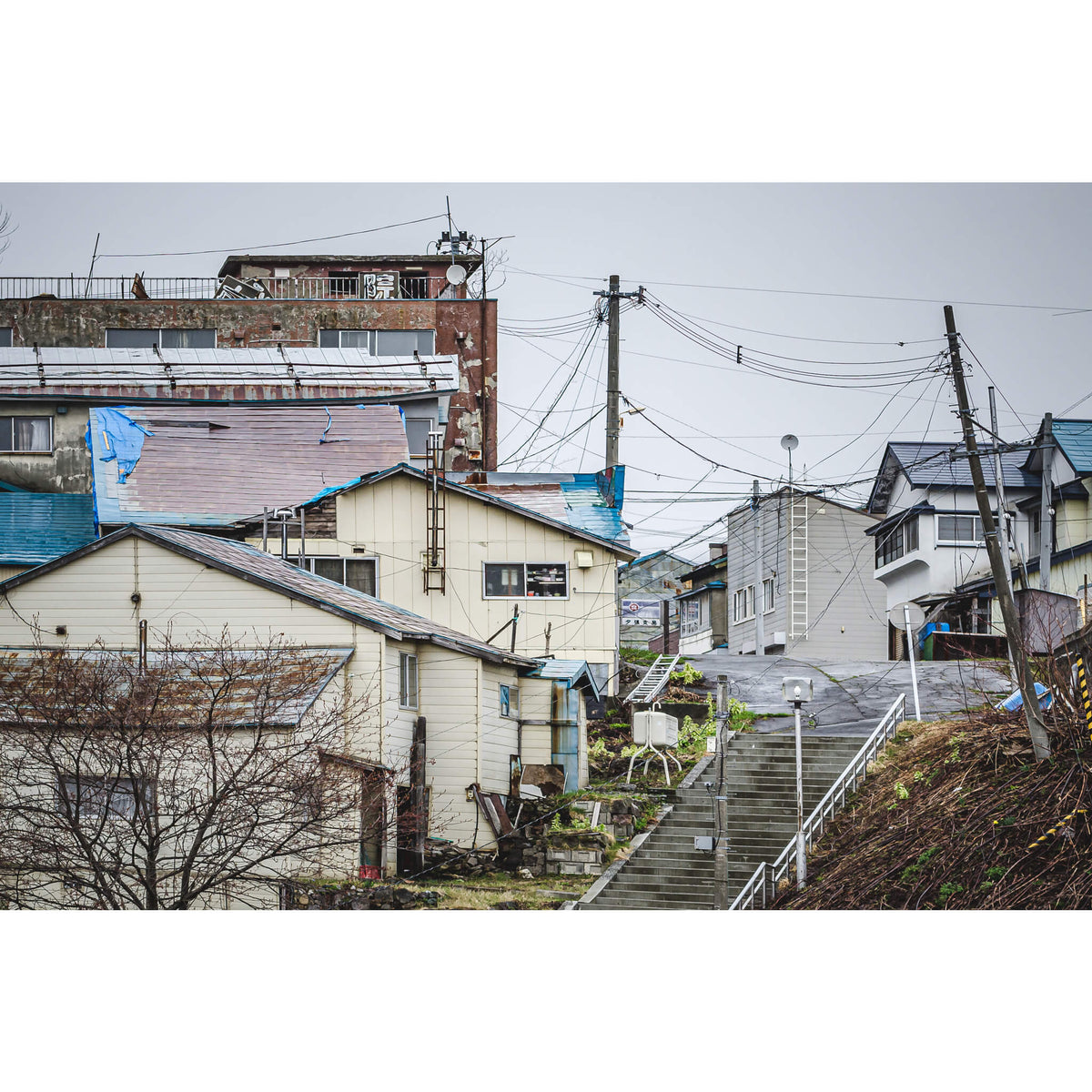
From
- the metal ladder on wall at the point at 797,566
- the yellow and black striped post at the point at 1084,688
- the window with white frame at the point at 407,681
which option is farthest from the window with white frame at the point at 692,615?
the yellow and black striped post at the point at 1084,688

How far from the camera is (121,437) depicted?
19.0 meters

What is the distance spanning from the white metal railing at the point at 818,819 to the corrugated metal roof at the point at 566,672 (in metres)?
3.57

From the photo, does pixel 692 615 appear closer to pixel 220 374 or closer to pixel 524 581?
pixel 524 581

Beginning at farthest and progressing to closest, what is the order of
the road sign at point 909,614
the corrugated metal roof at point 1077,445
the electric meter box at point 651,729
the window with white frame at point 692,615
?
the window with white frame at point 692,615 < the road sign at point 909,614 < the corrugated metal roof at point 1077,445 < the electric meter box at point 651,729

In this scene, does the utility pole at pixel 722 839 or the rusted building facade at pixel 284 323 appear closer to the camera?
the utility pole at pixel 722 839

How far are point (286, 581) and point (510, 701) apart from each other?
358 centimetres

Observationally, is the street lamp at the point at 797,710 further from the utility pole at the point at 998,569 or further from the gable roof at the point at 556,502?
the gable roof at the point at 556,502

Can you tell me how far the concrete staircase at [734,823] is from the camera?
47.2 feet

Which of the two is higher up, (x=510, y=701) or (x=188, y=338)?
(x=188, y=338)

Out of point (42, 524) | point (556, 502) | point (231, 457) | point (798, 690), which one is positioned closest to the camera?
point (798, 690)

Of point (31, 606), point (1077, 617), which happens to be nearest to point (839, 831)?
point (1077, 617)

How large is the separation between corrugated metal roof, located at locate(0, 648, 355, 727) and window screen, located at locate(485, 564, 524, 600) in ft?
14.7

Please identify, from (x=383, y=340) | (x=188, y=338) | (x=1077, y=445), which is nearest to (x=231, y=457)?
(x=383, y=340)

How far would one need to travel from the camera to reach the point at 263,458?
19531 millimetres
